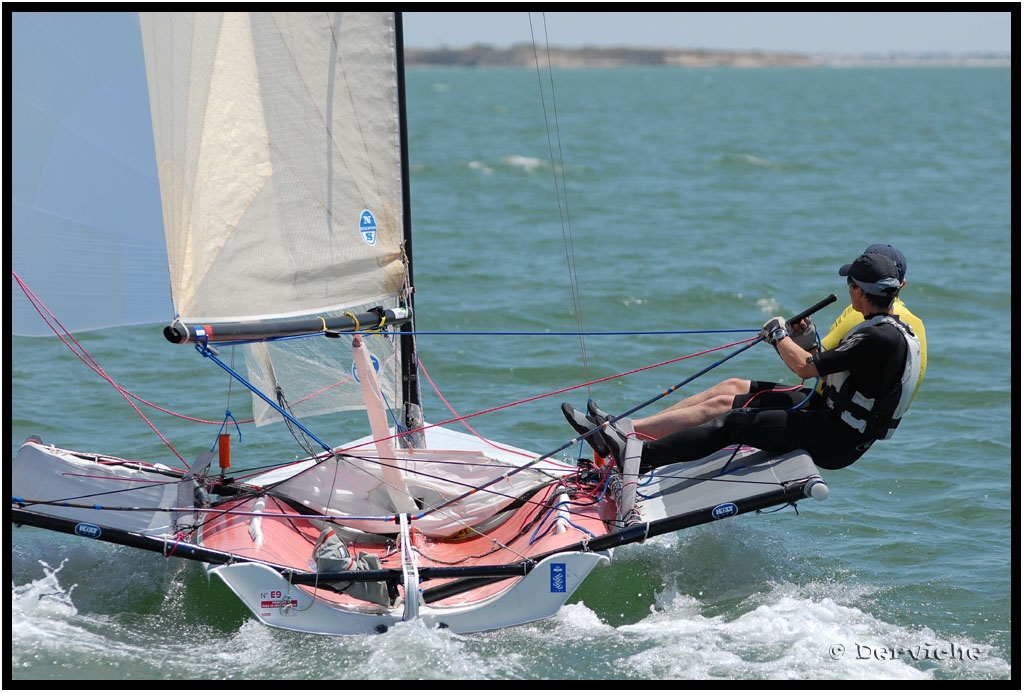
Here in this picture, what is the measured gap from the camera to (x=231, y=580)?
4.69m

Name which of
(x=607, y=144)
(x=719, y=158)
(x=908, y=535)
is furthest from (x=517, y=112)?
(x=908, y=535)

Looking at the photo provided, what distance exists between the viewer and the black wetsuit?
511 centimetres

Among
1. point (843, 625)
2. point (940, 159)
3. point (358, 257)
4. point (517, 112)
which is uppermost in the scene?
point (517, 112)

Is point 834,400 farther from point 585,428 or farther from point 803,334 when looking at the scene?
point 585,428

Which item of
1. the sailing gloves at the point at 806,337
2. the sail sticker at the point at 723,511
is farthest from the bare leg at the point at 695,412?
the sail sticker at the point at 723,511

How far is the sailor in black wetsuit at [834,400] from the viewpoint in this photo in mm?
5109

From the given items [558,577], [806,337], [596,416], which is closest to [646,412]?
[596,416]

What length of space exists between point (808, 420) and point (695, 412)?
1.66 ft

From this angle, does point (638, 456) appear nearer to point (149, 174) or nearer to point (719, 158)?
point (149, 174)

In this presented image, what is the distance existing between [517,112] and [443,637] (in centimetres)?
4311

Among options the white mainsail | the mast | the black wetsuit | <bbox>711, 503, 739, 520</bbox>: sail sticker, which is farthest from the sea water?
the white mainsail

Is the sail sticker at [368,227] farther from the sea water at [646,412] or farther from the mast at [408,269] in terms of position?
the sea water at [646,412]

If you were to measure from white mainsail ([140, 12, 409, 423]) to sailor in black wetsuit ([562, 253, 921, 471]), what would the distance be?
1356 millimetres

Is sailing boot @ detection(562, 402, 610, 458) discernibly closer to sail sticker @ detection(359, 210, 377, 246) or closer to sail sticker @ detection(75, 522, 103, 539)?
sail sticker @ detection(359, 210, 377, 246)
